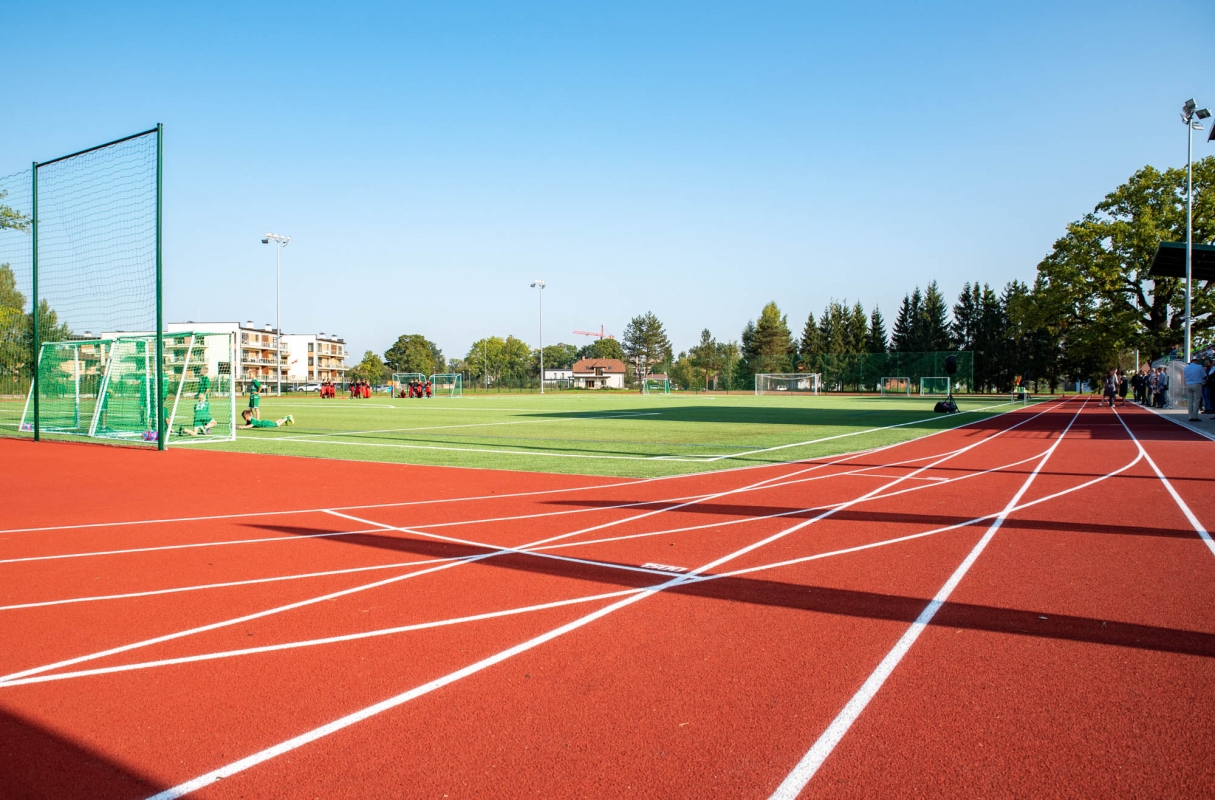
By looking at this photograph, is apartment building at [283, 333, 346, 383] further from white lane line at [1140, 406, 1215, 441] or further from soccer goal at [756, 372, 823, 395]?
white lane line at [1140, 406, 1215, 441]

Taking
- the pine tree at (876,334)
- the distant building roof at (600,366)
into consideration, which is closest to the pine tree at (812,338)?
the pine tree at (876,334)

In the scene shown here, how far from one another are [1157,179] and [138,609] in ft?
190

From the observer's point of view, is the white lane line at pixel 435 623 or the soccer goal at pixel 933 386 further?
the soccer goal at pixel 933 386

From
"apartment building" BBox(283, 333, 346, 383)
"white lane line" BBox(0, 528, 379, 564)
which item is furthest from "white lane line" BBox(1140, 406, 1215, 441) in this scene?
"apartment building" BBox(283, 333, 346, 383)

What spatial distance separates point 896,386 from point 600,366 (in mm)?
91971

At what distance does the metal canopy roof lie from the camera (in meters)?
21.4

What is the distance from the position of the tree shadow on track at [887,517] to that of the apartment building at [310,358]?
123367 millimetres

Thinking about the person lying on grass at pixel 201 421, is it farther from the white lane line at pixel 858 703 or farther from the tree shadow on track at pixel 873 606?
the white lane line at pixel 858 703

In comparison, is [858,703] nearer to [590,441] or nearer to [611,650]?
[611,650]

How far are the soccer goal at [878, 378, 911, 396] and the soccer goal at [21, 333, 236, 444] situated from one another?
201ft

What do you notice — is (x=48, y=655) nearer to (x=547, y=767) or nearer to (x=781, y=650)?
(x=547, y=767)

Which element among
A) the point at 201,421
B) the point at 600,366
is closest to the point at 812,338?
the point at 600,366

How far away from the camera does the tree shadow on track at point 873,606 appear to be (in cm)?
432

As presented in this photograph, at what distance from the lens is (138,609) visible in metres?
4.99
